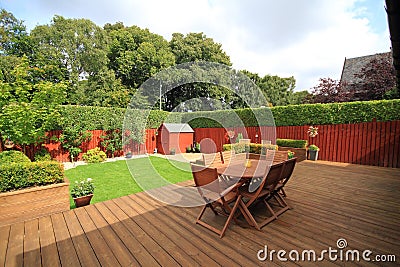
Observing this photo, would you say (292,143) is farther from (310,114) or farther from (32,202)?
(32,202)

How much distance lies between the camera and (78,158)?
32.1 ft

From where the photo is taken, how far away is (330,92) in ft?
38.8

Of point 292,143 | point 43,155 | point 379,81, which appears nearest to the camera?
point 43,155

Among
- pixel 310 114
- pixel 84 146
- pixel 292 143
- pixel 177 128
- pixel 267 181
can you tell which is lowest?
pixel 84 146

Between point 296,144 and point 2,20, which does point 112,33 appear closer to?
point 2,20

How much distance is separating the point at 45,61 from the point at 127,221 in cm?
1916

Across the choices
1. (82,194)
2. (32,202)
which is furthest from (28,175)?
(82,194)

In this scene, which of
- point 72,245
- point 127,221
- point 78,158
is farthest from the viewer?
point 78,158

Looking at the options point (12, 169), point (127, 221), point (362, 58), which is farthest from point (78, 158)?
point (362, 58)

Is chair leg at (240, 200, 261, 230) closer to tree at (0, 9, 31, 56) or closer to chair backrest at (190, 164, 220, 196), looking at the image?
chair backrest at (190, 164, 220, 196)

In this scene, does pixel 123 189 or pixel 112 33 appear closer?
pixel 123 189

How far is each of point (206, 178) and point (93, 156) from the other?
27.3 ft

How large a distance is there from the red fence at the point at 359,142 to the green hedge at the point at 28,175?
916 centimetres

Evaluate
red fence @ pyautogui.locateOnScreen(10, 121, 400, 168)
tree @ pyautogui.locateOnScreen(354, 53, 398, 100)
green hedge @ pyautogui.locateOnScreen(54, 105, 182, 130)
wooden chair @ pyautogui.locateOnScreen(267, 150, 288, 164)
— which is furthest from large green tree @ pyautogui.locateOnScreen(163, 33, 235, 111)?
wooden chair @ pyautogui.locateOnScreen(267, 150, 288, 164)
